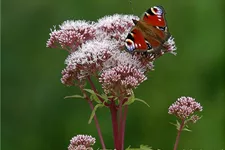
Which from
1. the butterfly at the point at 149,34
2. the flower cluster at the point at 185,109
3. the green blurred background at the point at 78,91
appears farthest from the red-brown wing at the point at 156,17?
the green blurred background at the point at 78,91

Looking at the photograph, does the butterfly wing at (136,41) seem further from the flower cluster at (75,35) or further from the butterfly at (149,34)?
the flower cluster at (75,35)

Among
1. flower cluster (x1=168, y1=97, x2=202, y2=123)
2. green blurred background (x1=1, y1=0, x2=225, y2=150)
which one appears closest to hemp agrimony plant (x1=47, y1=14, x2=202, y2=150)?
flower cluster (x1=168, y1=97, x2=202, y2=123)

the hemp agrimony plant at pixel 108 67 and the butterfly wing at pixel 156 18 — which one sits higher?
the butterfly wing at pixel 156 18

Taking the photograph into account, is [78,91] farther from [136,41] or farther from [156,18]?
[136,41]

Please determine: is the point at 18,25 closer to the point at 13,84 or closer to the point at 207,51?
the point at 13,84

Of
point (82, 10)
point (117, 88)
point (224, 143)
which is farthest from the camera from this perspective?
point (82, 10)

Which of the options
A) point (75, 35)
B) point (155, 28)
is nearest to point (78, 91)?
point (75, 35)

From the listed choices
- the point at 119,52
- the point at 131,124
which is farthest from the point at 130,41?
the point at 131,124
